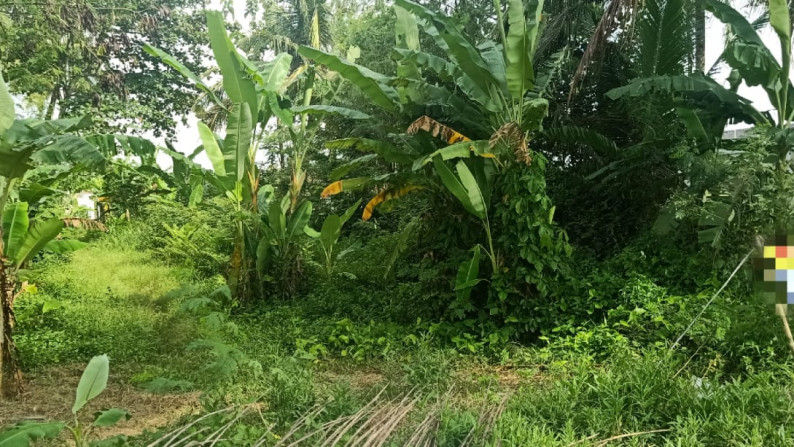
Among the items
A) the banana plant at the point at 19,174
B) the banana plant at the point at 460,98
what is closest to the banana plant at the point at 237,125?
the banana plant at the point at 460,98

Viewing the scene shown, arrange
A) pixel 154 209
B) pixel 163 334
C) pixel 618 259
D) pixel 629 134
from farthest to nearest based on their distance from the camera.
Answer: pixel 154 209 < pixel 629 134 < pixel 618 259 < pixel 163 334

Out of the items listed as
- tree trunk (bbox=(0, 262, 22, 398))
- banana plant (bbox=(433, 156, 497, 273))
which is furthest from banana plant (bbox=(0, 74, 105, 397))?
banana plant (bbox=(433, 156, 497, 273))

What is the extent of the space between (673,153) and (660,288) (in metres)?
1.59

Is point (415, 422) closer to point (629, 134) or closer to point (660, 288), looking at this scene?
point (660, 288)

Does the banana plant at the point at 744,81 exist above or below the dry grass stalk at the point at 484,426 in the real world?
above

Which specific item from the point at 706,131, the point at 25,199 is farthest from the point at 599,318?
the point at 25,199

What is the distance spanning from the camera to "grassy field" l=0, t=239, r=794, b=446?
261 cm

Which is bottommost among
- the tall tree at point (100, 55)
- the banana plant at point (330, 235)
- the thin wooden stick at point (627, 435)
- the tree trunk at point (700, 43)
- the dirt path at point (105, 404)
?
the dirt path at point (105, 404)

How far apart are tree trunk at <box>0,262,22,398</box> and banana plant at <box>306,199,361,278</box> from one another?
12.2 feet

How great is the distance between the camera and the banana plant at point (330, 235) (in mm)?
7120

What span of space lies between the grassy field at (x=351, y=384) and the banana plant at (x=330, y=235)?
99cm

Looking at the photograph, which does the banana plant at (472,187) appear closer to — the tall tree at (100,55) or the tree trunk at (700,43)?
the tree trunk at (700,43)

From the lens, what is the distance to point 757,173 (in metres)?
4.93

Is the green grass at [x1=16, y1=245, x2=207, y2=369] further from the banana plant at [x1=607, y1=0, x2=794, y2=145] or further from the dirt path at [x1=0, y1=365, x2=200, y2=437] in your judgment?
the banana plant at [x1=607, y1=0, x2=794, y2=145]
